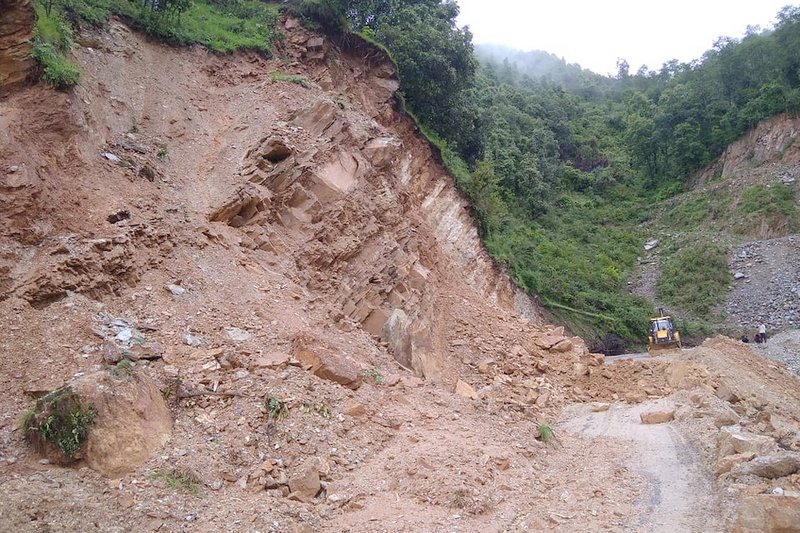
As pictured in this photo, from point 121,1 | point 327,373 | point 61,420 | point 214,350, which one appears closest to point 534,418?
point 327,373

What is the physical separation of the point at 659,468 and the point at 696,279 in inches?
1178

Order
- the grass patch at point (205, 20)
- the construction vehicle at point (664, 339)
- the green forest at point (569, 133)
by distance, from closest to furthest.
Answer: the grass patch at point (205, 20), the green forest at point (569, 133), the construction vehicle at point (664, 339)

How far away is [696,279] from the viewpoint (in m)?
35.1

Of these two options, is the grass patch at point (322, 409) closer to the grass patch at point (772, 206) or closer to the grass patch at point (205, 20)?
the grass patch at point (205, 20)

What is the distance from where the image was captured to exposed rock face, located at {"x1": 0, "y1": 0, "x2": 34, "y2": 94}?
34.0 feet

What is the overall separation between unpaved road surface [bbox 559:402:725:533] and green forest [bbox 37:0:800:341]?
11.1 meters

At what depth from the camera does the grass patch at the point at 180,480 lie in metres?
6.04

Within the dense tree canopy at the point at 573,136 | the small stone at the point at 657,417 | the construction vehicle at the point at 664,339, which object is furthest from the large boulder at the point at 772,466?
the construction vehicle at the point at 664,339

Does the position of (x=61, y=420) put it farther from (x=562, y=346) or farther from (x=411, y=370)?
(x=562, y=346)

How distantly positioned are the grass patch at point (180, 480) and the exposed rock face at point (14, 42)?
7.96 meters

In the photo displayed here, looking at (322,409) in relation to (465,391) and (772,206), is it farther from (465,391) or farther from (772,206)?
(772,206)

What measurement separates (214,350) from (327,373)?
5.39ft

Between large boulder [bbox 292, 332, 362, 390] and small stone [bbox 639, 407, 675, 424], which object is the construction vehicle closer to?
small stone [bbox 639, 407, 675, 424]

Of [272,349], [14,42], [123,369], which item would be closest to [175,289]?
[272,349]
